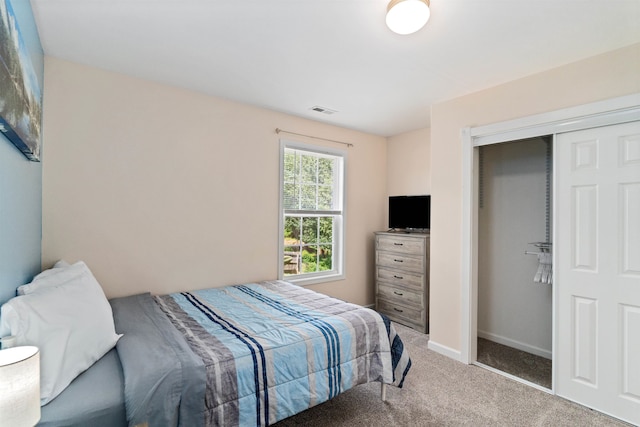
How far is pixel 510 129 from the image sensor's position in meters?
2.65

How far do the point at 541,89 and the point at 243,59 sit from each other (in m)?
2.32

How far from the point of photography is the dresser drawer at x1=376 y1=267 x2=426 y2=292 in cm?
368

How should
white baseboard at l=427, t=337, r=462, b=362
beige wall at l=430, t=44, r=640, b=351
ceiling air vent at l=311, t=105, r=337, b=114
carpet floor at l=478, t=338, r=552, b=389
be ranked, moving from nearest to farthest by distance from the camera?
beige wall at l=430, t=44, r=640, b=351, carpet floor at l=478, t=338, r=552, b=389, white baseboard at l=427, t=337, r=462, b=362, ceiling air vent at l=311, t=105, r=337, b=114

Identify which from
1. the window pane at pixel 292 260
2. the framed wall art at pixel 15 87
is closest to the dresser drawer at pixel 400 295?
the window pane at pixel 292 260

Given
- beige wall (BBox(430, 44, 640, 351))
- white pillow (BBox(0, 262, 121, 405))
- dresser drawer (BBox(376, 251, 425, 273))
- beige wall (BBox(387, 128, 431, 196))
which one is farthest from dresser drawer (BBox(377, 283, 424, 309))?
white pillow (BBox(0, 262, 121, 405))

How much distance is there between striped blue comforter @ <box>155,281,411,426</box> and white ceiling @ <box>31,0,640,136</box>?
1866 mm

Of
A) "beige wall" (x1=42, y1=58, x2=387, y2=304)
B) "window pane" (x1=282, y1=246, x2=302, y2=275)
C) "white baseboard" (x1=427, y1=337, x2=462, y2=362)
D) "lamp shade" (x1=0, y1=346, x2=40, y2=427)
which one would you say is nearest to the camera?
"lamp shade" (x1=0, y1=346, x2=40, y2=427)

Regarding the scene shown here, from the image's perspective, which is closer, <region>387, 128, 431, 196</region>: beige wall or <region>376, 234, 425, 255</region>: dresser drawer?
<region>376, 234, 425, 255</region>: dresser drawer

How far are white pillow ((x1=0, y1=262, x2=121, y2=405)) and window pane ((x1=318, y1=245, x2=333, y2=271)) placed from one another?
260cm

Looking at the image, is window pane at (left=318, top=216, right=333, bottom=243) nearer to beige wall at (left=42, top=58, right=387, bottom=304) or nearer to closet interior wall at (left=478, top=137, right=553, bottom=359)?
beige wall at (left=42, top=58, right=387, bottom=304)

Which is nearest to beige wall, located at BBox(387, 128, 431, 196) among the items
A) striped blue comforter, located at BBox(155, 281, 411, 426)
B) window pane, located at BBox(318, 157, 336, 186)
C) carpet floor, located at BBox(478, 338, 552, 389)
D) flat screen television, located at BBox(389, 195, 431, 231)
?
flat screen television, located at BBox(389, 195, 431, 231)

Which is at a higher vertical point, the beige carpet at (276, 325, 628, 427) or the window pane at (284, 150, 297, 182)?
the window pane at (284, 150, 297, 182)

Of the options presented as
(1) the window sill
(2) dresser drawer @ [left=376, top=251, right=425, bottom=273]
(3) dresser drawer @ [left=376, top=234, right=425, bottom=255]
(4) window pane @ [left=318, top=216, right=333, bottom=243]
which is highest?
(4) window pane @ [left=318, top=216, right=333, bottom=243]

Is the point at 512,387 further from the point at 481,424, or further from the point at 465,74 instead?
the point at 465,74
